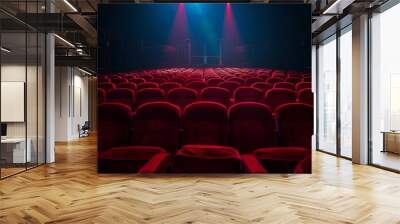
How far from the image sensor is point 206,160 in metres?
6.57

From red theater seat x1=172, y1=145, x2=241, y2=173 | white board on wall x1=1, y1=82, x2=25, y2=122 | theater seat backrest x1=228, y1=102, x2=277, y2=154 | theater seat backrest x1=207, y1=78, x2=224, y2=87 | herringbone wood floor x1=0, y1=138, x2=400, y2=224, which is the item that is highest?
theater seat backrest x1=207, y1=78, x2=224, y2=87

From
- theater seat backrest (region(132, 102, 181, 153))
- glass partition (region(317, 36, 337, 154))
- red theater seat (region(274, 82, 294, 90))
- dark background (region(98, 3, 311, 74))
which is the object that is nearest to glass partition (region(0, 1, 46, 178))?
dark background (region(98, 3, 311, 74))

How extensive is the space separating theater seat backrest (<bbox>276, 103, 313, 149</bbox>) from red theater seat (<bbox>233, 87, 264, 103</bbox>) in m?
Result: 0.40

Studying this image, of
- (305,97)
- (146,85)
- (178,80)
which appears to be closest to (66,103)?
(146,85)

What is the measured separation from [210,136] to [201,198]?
1.81m

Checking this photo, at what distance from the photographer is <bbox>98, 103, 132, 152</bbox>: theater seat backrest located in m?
6.55

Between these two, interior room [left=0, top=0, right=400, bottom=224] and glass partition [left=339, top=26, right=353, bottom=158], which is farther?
glass partition [left=339, top=26, right=353, bottom=158]

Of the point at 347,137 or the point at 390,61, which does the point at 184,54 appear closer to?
the point at 390,61

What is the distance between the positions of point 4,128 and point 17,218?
4.34 metres

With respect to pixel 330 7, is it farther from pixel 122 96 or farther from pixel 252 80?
pixel 122 96

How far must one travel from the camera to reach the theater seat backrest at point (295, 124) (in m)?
6.51

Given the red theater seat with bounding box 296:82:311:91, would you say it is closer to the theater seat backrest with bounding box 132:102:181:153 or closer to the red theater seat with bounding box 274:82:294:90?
the red theater seat with bounding box 274:82:294:90

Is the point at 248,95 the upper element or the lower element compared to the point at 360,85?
lower

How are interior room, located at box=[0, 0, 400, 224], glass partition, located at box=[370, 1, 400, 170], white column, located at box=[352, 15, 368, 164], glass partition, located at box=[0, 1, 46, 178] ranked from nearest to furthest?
1. interior room, located at box=[0, 0, 400, 224]
2. glass partition, located at box=[0, 1, 46, 178]
3. glass partition, located at box=[370, 1, 400, 170]
4. white column, located at box=[352, 15, 368, 164]
